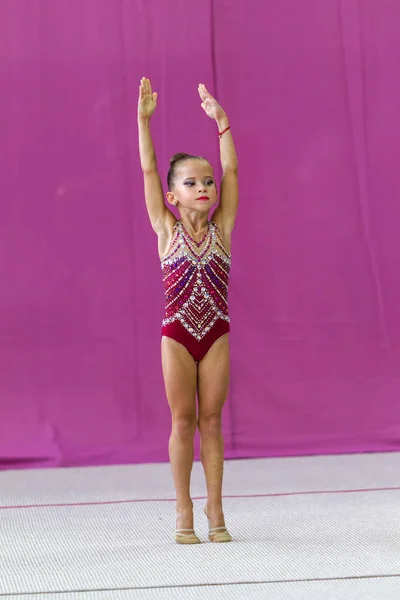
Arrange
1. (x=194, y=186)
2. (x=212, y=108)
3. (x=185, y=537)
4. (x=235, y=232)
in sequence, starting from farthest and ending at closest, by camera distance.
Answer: (x=235, y=232) → (x=212, y=108) → (x=194, y=186) → (x=185, y=537)

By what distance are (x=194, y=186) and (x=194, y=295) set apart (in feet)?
1.04

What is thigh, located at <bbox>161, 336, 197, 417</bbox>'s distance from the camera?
288 cm

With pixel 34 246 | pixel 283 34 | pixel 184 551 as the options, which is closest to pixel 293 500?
pixel 184 551

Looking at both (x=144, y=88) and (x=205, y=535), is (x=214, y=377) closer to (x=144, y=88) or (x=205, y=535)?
(x=205, y=535)

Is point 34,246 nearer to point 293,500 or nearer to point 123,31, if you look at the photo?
point 123,31

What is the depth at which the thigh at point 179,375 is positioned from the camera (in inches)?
114

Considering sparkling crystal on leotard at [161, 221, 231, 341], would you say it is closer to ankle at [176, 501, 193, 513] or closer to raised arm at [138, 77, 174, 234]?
raised arm at [138, 77, 174, 234]

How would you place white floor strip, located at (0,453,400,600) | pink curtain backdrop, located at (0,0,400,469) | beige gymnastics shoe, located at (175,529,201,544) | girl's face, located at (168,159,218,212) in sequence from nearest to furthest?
1. white floor strip, located at (0,453,400,600)
2. beige gymnastics shoe, located at (175,529,201,544)
3. girl's face, located at (168,159,218,212)
4. pink curtain backdrop, located at (0,0,400,469)

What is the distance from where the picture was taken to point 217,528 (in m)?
2.85

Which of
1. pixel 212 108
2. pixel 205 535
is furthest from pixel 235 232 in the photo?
pixel 205 535

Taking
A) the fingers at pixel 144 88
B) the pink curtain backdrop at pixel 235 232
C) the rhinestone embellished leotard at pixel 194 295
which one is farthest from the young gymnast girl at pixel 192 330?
the pink curtain backdrop at pixel 235 232

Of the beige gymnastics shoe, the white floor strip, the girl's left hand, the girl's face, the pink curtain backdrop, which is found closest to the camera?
the white floor strip

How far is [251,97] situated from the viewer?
4.71 metres

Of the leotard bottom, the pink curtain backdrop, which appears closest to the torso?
the leotard bottom
